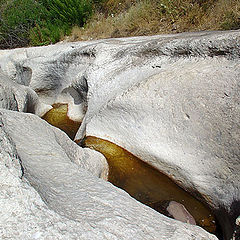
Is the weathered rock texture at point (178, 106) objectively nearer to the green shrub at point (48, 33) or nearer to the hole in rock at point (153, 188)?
the hole in rock at point (153, 188)

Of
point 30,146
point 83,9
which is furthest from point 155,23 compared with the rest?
point 30,146

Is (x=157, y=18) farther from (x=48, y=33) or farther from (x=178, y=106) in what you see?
(x=178, y=106)

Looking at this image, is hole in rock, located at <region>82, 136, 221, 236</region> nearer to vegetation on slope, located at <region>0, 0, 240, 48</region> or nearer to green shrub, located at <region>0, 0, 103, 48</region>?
vegetation on slope, located at <region>0, 0, 240, 48</region>

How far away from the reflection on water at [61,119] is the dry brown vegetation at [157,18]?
267 cm

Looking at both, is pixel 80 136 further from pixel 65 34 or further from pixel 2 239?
pixel 65 34

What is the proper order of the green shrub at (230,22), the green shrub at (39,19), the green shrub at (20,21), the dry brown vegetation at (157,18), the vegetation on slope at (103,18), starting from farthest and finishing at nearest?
the green shrub at (20,21) < the green shrub at (39,19) < the vegetation on slope at (103,18) < the dry brown vegetation at (157,18) < the green shrub at (230,22)

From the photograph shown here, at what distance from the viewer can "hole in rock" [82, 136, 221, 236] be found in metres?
1.68

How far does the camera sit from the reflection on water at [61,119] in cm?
302

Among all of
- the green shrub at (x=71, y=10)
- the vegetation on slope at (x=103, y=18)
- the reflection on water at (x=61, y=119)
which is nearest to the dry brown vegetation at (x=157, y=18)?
the vegetation on slope at (x=103, y=18)

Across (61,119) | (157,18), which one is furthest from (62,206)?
(157,18)

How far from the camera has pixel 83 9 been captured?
21.8 ft

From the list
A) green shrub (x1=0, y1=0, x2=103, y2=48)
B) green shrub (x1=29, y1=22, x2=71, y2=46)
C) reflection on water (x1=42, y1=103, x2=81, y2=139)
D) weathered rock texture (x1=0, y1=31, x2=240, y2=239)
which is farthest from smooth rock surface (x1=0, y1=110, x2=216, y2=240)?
green shrub (x1=0, y1=0, x2=103, y2=48)

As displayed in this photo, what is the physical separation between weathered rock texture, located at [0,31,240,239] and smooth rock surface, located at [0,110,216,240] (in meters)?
0.12

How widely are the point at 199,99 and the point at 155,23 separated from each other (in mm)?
3810
